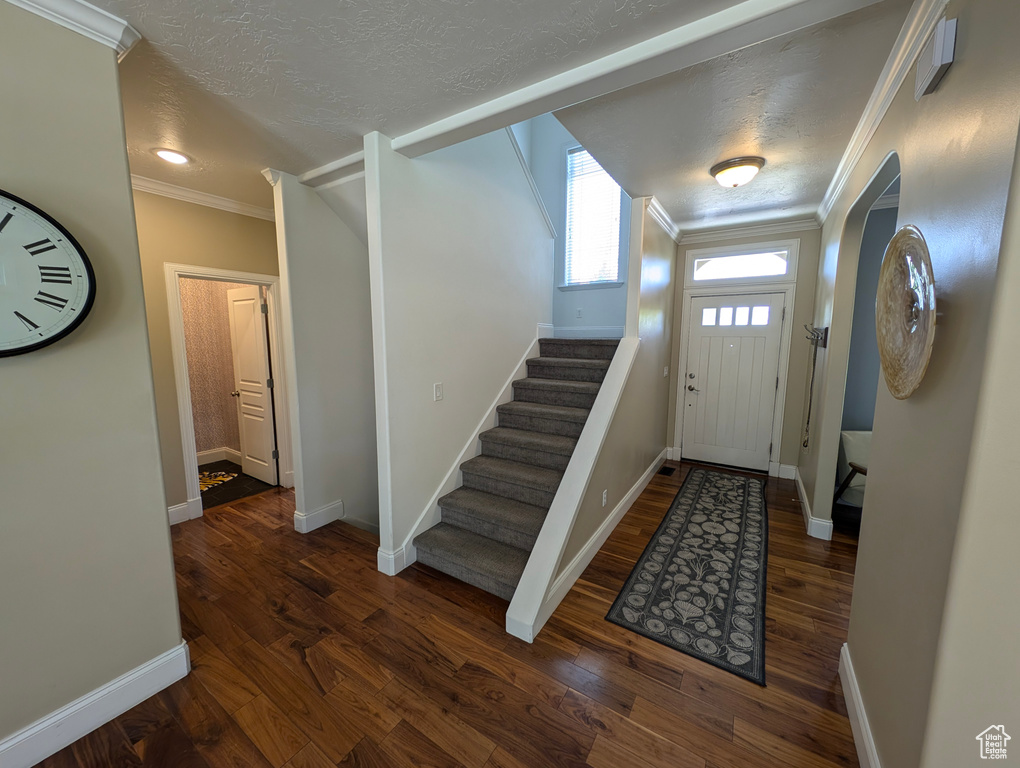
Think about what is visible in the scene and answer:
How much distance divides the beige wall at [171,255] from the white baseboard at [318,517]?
0.88 m

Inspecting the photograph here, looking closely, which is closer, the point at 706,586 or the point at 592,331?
the point at 706,586

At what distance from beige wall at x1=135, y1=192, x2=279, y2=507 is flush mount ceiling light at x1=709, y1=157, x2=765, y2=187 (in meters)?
3.76

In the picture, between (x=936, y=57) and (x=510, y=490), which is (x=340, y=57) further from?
(x=510, y=490)

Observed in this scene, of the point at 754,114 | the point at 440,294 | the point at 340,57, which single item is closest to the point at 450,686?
the point at 440,294

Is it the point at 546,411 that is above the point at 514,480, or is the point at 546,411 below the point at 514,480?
above

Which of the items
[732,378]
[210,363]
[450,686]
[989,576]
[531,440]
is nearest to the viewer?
[989,576]

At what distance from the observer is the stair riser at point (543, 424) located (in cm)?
291

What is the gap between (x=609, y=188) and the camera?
430cm

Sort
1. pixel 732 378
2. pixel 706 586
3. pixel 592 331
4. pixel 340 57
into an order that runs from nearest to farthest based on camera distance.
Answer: pixel 340 57 → pixel 706 586 → pixel 732 378 → pixel 592 331

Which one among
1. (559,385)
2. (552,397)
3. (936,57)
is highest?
(936,57)

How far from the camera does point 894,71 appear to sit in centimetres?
156

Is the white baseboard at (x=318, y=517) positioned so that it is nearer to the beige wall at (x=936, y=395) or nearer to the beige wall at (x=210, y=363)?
the beige wall at (x=210, y=363)

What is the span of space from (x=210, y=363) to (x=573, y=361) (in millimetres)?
4258

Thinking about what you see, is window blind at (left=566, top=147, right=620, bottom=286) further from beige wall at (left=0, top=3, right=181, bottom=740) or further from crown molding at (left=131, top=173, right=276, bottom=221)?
beige wall at (left=0, top=3, right=181, bottom=740)
